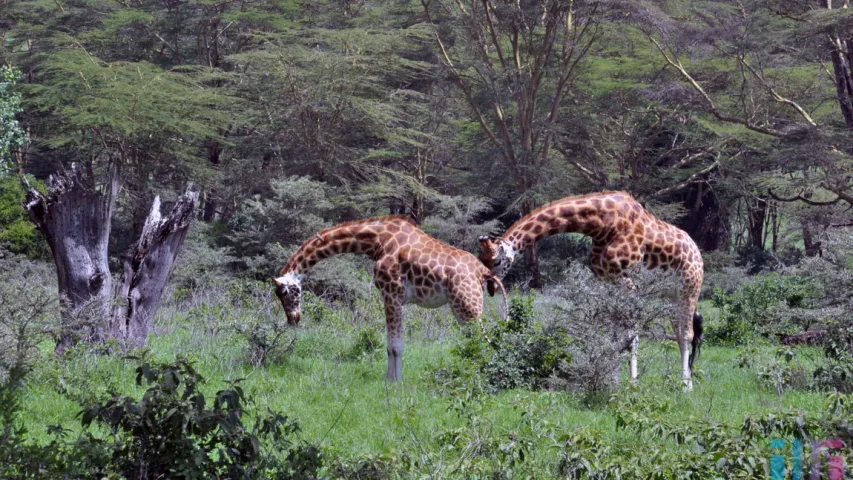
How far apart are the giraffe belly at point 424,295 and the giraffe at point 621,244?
0.56m

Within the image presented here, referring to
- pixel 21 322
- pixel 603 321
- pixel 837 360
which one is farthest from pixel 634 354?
pixel 21 322

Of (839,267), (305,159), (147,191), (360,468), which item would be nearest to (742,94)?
(305,159)

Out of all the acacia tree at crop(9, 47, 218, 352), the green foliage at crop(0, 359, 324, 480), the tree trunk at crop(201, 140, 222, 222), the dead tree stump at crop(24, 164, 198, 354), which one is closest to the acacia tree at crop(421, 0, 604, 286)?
the acacia tree at crop(9, 47, 218, 352)

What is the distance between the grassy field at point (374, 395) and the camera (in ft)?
21.6

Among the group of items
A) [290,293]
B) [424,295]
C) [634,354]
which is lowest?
[634,354]

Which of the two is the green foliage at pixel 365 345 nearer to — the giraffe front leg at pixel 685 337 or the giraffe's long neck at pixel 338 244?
the giraffe's long neck at pixel 338 244

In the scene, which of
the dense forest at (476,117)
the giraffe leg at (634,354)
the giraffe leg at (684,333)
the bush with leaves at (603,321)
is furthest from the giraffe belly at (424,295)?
the dense forest at (476,117)

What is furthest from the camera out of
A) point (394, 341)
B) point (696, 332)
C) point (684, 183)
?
point (684, 183)

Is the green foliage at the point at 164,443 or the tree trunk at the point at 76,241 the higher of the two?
the green foliage at the point at 164,443

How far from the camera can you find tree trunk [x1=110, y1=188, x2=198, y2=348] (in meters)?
9.71

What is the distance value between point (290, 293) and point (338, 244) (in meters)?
0.70

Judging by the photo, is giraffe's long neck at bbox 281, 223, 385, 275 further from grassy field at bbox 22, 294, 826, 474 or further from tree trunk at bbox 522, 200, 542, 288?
tree trunk at bbox 522, 200, 542, 288

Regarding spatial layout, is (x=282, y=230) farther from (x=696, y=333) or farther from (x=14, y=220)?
(x=696, y=333)

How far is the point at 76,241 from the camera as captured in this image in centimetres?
955
